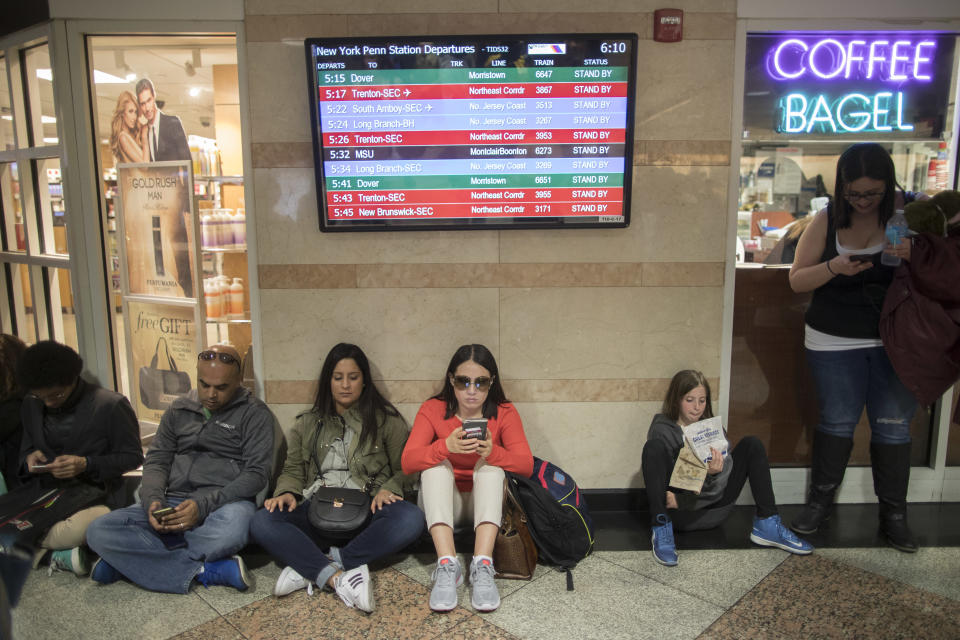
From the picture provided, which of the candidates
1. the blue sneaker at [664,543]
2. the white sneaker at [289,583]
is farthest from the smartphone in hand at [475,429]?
the blue sneaker at [664,543]

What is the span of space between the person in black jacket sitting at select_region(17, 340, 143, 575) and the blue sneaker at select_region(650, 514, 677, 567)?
2.67 meters

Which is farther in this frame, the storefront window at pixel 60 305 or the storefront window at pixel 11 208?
the storefront window at pixel 11 208

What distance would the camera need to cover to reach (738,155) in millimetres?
3326

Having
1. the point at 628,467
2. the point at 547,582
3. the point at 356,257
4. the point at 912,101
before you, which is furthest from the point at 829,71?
the point at 547,582

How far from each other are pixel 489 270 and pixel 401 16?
1400 mm

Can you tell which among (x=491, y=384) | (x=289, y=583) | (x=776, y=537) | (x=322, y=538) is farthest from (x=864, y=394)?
(x=289, y=583)

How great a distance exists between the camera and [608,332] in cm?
344

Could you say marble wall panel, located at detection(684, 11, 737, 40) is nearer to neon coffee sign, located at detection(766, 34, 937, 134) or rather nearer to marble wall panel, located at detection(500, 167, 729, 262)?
neon coffee sign, located at detection(766, 34, 937, 134)

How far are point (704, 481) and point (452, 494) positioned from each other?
1320mm

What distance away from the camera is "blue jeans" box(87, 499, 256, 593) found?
2824mm

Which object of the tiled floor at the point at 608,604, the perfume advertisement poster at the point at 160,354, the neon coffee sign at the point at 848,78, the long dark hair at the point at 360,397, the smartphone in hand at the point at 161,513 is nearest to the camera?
the tiled floor at the point at 608,604

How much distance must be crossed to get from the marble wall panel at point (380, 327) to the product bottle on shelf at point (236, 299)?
49 cm

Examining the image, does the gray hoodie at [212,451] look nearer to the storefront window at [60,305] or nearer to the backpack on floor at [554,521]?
the storefront window at [60,305]

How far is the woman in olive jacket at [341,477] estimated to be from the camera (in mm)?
2814
